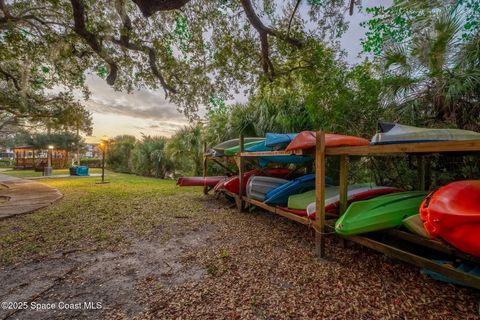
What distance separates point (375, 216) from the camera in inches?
99.0

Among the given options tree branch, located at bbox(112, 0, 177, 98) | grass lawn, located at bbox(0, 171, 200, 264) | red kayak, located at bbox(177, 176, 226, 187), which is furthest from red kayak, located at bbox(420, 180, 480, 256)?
tree branch, located at bbox(112, 0, 177, 98)

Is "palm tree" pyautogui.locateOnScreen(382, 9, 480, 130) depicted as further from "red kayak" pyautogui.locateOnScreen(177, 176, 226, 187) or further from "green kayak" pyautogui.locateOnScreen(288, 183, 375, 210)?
"red kayak" pyautogui.locateOnScreen(177, 176, 226, 187)

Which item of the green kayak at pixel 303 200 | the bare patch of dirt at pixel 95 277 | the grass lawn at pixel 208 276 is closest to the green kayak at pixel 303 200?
the green kayak at pixel 303 200

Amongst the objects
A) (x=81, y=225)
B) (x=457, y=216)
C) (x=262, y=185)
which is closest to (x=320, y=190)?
(x=457, y=216)

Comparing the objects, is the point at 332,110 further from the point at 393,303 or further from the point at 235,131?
the point at 235,131

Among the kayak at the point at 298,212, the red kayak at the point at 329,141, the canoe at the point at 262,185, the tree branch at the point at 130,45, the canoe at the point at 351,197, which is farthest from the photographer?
the tree branch at the point at 130,45

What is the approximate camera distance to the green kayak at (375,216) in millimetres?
2498

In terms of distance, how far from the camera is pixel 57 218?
475cm

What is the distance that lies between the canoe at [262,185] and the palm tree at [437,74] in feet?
8.68

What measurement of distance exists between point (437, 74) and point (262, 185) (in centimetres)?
357

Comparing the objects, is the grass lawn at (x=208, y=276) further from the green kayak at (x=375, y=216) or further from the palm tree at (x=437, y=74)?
the palm tree at (x=437, y=74)

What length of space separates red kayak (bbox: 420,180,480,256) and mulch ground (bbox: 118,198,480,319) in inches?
25.5

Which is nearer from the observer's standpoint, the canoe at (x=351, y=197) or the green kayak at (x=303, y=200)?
the canoe at (x=351, y=197)

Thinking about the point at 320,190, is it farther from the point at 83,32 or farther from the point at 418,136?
the point at 83,32
